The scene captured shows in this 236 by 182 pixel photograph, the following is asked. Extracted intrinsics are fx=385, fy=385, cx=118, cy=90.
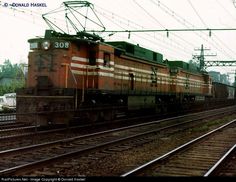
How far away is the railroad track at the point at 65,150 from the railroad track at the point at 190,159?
5.84 feet

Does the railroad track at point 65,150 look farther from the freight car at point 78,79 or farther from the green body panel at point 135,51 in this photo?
the green body panel at point 135,51

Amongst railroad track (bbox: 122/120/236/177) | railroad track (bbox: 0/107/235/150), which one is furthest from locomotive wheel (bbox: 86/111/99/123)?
railroad track (bbox: 122/120/236/177)

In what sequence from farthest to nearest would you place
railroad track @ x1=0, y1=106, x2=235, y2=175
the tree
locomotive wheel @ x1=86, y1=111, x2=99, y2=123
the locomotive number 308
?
the tree < locomotive wheel @ x1=86, y1=111, x2=99, y2=123 < the locomotive number 308 < railroad track @ x1=0, y1=106, x2=235, y2=175

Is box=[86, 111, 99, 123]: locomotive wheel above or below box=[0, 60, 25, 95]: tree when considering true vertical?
below

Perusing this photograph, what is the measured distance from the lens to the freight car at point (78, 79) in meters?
15.9

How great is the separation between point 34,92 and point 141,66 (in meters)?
9.06

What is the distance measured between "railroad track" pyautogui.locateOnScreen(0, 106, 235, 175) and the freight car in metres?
2.00

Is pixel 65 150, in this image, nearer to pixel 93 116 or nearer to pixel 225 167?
pixel 225 167

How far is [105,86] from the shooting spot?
18531mm

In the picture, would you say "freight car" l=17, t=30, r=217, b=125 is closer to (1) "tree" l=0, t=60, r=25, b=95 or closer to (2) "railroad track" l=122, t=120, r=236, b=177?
(1) "tree" l=0, t=60, r=25, b=95

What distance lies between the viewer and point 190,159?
1055cm

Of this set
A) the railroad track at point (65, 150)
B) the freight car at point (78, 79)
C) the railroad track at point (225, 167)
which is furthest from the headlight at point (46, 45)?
the railroad track at point (225, 167)

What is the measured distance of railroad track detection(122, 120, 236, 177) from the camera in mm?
8795

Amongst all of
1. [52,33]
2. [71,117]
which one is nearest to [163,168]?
[71,117]
